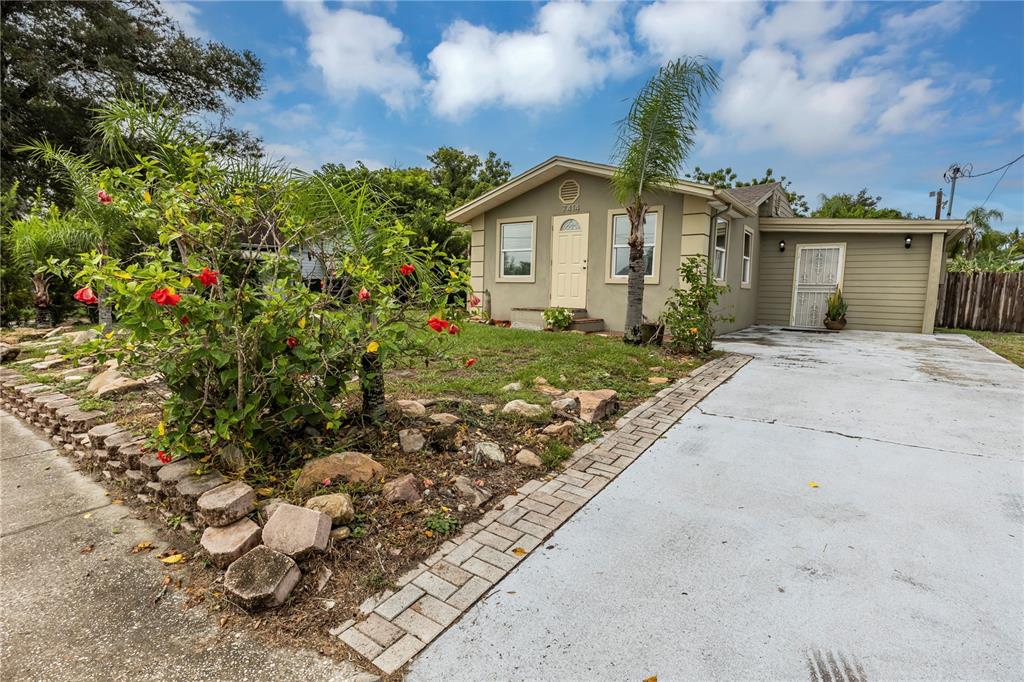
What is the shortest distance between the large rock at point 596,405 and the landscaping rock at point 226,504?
95.3 inches

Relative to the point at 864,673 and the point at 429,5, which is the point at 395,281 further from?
the point at 429,5

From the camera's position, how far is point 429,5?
7.72 metres

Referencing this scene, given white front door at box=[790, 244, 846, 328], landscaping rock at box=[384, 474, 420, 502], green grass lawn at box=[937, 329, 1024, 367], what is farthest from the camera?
white front door at box=[790, 244, 846, 328]

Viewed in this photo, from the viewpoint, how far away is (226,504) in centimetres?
222

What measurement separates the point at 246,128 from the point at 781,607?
58.2ft

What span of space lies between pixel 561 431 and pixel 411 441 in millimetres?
1111

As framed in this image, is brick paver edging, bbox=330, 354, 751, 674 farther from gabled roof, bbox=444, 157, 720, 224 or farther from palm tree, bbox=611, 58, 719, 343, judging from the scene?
gabled roof, bbox=444, 157, 720, 224

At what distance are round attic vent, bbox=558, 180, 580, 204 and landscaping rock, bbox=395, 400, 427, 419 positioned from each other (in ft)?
23.0

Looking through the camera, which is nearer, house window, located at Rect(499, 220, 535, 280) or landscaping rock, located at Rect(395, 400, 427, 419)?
landscaping rock, located at Rect(395, 400, 427, 419)

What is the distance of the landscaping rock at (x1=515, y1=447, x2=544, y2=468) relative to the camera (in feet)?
10.3

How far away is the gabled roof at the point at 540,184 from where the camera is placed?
7.88 metres

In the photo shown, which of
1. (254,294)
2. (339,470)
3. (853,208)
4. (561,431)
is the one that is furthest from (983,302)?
(254,294)

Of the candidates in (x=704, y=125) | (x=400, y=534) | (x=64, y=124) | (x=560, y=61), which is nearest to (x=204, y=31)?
(x=64, y=124)

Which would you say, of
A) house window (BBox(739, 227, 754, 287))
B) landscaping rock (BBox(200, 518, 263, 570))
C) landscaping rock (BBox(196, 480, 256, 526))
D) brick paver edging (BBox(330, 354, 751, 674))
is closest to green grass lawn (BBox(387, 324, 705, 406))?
brick paver edging (BBox(330, 354, 751, 674))
